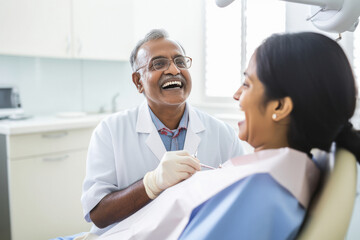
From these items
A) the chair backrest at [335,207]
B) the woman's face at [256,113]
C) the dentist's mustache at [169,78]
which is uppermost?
the dentist's mustache at [169,78]

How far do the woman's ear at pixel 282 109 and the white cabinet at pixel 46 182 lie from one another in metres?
1.89

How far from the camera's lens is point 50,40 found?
8.45 ft

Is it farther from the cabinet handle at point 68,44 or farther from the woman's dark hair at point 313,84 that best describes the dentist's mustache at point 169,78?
the cabinet handle at point 68,44

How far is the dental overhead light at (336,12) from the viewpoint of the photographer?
895 mm

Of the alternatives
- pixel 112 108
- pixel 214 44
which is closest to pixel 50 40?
pixel 112 108

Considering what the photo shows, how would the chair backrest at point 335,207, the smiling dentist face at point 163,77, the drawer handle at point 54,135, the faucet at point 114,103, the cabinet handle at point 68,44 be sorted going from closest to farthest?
the chair backrest at point 335,207, the smiling dentist face at point 163,77, the drawer handle at point 54,135, the cabinet handle at point 68,44, the faucet at point 114,103

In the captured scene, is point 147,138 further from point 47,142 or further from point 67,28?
point 67,28

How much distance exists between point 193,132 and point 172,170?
41 centimetres

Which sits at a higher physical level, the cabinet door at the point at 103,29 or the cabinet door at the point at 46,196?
the cabinet door at the point at 103,29

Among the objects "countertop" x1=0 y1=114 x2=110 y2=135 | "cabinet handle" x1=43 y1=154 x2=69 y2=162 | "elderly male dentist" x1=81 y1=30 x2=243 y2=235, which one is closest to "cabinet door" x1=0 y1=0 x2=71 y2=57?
"countertop" x1=0 y1=114 x2=110 y2=135

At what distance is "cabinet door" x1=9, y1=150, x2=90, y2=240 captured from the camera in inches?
86.0

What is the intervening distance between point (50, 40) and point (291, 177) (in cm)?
Result: 237

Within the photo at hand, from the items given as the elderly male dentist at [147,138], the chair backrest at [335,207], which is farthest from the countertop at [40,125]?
the chair backrest at [335,207]

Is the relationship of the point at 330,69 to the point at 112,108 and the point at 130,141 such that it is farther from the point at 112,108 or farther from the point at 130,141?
the point at 112,108
